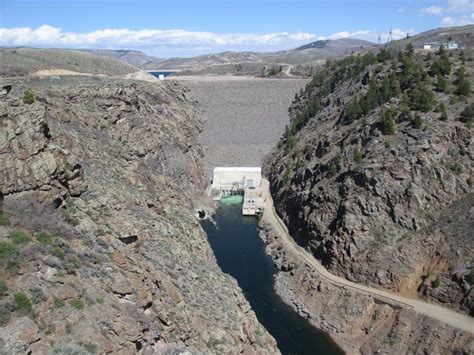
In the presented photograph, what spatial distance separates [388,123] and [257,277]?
24.5m

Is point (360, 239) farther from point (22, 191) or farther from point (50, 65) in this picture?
point (50, 65)

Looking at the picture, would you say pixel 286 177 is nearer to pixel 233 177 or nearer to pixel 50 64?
pixel 233 177

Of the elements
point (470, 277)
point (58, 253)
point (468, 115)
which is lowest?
point (470, 277)

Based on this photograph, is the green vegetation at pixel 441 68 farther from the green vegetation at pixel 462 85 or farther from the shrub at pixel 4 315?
the shrub at pixel 4 315

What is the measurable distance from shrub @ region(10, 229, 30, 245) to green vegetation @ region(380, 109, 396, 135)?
1833 inches

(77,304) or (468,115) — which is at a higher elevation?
(468,115)

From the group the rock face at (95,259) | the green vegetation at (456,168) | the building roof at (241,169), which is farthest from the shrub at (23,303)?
the building roof at (241,169)

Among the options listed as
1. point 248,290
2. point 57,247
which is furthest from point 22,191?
point 248,290

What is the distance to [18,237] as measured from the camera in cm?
2086

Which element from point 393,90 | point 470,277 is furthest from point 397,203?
point 393,90

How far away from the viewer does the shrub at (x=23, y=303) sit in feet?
57.9

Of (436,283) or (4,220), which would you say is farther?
(436,283)

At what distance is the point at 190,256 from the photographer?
35719 mm

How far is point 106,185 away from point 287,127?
6449cm
